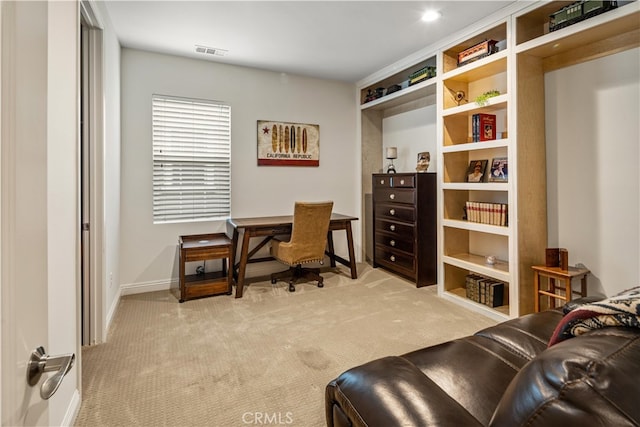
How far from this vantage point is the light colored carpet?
1698mm

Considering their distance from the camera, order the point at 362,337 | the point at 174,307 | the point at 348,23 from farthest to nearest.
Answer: the point at 174,307, the point at 348,23, the point at 362,337

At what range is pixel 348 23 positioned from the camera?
2.92m

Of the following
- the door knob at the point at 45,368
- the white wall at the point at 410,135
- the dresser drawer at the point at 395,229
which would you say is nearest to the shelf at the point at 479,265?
the dresser drawer at the point at 395,229

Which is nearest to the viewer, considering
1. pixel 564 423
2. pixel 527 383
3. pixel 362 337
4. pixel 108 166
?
pixel 564 423

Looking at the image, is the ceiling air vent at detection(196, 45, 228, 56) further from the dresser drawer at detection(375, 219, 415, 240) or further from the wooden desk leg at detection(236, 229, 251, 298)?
the dresser drawer at detection(375, 219, 415, 240)

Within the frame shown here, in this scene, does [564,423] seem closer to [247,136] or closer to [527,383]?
[527,383]

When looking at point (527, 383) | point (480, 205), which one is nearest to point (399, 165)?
point (480, 205)

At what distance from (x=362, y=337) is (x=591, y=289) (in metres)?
1.85

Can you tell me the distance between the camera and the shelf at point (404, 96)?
359 centimetres

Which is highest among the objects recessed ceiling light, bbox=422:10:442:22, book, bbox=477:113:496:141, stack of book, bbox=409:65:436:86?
recessed ceiling light, bbox=422:10:442:22

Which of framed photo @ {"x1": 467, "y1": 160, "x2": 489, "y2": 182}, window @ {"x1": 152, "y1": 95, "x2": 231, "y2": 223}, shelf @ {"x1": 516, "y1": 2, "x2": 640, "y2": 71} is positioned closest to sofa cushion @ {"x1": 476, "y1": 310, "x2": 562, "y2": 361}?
framed photo @ {"x1": 467, "y1": 160, "x2": 489, "y2": 182}

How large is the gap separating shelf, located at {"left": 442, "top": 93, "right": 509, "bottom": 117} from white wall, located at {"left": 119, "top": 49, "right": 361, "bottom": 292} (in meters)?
1.73

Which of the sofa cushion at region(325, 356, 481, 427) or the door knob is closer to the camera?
the door knob

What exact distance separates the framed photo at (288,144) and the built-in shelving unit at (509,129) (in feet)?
4.58
